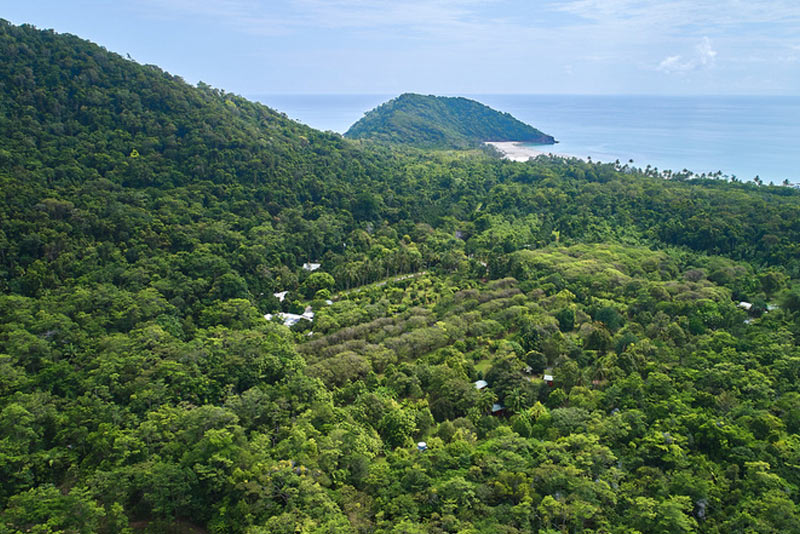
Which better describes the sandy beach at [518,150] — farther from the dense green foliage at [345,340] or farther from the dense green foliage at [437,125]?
the dense green foliage at [345,340]

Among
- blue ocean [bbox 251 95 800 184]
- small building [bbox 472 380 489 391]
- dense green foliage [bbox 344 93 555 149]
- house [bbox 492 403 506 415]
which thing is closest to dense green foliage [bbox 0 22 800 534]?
small building [bbox 472 380 489 391]

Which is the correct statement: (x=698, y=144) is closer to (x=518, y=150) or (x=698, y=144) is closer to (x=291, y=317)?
(x=518, y=150)

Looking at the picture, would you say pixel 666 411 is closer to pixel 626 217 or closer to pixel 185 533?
pixel 185 533

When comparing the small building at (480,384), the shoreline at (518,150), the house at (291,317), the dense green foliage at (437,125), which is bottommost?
the small building at (480,384)

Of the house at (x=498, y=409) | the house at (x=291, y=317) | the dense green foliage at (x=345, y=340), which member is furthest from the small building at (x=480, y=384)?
the house at (x=291, y=317)

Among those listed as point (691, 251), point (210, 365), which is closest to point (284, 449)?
point (210, 365)

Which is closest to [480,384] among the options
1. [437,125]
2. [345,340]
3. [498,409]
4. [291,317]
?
[498,409]

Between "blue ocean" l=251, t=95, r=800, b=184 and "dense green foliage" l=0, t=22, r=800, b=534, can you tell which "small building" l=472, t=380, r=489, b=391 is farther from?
"blue ocean" l=251, t=95, r=800, b=184
